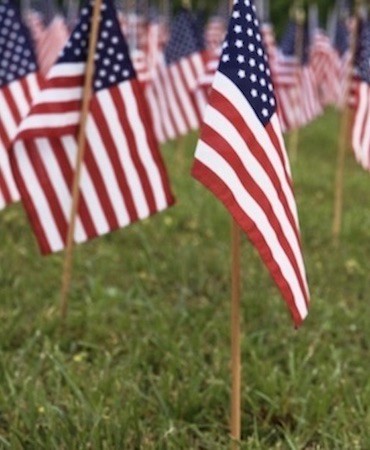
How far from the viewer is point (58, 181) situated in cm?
545

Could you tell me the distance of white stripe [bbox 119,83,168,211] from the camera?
534cm

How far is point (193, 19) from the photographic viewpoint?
11.5m

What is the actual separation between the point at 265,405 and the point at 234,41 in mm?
1801

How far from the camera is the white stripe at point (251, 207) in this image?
3.23 metres

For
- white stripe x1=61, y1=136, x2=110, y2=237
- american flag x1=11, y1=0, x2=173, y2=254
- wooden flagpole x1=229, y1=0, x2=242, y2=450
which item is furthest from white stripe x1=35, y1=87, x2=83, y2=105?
wooden flagpole x1=229, y1=0, x2=242, y2=450

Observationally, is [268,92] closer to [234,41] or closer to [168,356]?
[234,41]

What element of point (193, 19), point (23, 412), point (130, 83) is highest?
point (130, 83)

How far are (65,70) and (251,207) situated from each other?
7.51 ft

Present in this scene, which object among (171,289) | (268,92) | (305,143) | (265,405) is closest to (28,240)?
(171,289)

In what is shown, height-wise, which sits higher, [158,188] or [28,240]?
[158,188]

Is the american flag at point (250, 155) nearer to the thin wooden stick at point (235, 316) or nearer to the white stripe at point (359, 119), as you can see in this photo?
the thin wooden stick at point (235, 316)

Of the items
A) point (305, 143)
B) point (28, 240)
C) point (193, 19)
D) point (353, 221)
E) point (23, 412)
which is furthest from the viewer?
point (305, 143)

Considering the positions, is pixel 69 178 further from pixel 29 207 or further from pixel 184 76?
pixel 184 76

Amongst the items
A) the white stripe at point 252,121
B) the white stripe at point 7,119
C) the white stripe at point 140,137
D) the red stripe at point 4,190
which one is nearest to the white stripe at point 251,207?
the white stripe at point 252,121
